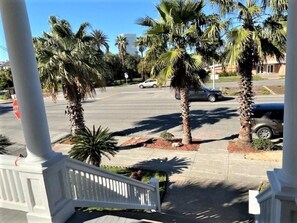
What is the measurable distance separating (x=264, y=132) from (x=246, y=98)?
7.88 feet

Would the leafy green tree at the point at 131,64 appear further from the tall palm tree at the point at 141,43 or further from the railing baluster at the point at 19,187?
the railing baluster at the point at 19,187

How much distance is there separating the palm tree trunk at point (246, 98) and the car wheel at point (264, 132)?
1.35 metres

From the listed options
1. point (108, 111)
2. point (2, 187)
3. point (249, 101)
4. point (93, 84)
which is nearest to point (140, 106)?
point (108, 111)

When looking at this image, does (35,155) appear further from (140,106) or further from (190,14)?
(140,106)

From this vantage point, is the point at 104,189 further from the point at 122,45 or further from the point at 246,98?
the point at 122,45

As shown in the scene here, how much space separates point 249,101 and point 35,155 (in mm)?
8953

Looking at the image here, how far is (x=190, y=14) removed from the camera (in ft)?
33.3

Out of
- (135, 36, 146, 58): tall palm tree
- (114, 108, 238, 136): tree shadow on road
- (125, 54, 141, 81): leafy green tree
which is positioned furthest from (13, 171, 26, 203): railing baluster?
(125, 54, 141, 81): leafy green tree

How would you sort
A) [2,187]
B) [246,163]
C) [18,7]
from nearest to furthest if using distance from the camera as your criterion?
[18,7] → [2,187] → [246,163]

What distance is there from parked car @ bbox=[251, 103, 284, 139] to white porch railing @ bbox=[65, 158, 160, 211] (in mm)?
7136

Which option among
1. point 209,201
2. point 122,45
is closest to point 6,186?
point 209,201

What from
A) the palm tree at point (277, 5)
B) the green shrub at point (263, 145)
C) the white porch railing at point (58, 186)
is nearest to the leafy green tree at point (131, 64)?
the green shrub at point (263, 145)

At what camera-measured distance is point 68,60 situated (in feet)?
36.6

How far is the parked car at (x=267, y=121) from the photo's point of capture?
38.5 feet
